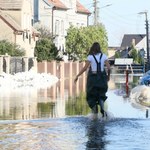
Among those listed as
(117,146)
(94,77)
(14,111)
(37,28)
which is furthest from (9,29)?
(117,146)

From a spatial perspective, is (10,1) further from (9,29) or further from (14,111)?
(14,111)

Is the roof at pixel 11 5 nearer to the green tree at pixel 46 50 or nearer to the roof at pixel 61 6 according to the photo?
the green tree at pixel 46 50

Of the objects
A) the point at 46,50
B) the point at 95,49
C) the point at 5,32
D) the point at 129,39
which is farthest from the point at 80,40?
the point at 129,39

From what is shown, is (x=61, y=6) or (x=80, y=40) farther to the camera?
(x=61, y=6)

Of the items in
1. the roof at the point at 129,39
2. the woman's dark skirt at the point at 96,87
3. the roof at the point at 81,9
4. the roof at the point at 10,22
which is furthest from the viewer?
the roof at the point at 129,39

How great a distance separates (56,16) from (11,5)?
1785 centimetres

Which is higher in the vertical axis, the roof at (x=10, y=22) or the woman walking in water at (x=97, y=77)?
the roof at (x=10, y=22)

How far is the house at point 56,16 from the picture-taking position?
86062mm

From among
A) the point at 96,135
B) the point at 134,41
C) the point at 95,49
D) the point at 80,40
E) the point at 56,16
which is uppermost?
the point at 134,41

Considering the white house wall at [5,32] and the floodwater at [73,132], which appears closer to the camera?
the floodwater at [73,132]

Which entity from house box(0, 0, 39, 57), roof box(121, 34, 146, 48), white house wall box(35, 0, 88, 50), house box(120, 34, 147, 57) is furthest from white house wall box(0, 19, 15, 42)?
roof box(121, 34, 146, 48)

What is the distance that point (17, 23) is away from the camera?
7088cm

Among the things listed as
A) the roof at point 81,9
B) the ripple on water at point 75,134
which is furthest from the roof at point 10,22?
the ripple on water at point 75,134

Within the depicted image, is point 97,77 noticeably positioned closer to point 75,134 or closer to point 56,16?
point 75,134
